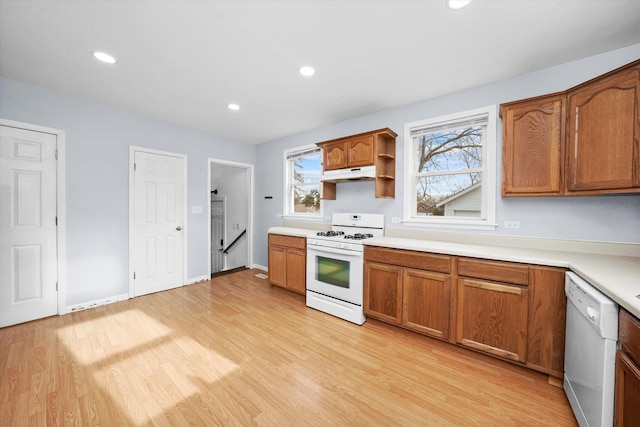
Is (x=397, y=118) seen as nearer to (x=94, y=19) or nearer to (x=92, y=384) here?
(x=94, y=19)

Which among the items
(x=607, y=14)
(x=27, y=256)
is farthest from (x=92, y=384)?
(x=607, y=14)

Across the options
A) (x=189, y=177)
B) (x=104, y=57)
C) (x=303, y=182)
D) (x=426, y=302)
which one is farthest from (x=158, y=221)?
(x=426, y=302)

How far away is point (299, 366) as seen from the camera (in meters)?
1.98

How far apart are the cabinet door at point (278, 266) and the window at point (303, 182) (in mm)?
864

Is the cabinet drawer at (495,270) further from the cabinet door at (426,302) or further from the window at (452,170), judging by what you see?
the window at (452,170)

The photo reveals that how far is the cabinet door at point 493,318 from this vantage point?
187 centimetres

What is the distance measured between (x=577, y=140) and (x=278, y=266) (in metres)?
3.56

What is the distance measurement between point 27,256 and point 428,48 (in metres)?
4.64

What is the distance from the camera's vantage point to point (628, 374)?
1030 millimetres

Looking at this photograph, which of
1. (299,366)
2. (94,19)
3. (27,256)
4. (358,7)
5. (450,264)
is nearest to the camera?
(358,7)

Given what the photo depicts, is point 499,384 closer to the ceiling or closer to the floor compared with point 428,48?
closer to the floor

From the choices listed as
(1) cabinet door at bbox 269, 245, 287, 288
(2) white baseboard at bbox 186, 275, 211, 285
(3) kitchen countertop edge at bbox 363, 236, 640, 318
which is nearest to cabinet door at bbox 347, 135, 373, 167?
(3) kitchen countertop edge at bbox 363, 236, 640, 318

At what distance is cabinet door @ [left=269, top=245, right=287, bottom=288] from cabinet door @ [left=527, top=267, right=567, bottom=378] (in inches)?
111

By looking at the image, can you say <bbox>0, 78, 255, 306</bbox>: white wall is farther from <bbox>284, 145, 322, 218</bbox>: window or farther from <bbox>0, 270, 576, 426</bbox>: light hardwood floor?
<bbox>284, 145, 322, 218</bbox>: window
